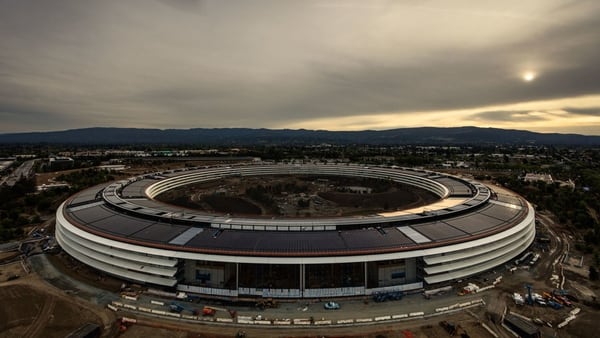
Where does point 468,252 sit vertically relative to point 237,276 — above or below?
above

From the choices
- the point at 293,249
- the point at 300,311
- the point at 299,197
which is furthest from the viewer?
the point at 299,197

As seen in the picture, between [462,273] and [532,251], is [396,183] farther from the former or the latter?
[462,273]

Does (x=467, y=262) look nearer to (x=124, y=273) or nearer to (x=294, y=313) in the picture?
(x=294, y=313)

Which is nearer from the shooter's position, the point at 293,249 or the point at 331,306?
the point at 331,306

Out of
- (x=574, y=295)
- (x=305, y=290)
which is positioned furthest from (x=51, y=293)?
(x=574, y=295)

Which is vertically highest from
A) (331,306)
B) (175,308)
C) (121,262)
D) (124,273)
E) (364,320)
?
(121,262)

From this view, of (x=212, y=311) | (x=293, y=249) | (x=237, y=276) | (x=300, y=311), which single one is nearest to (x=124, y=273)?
(x=212, y=311)

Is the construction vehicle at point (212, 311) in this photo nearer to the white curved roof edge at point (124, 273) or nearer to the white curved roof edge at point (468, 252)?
the white curved roof edge at point (124, 273)

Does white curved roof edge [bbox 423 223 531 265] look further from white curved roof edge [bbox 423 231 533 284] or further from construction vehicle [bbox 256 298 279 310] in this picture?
construction vehicle [bbox 256 298 279 310]
